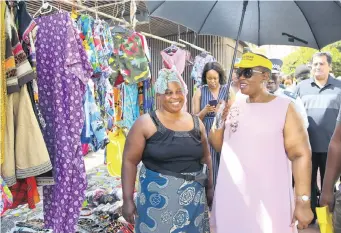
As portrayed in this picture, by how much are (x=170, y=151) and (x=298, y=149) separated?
2.75 ft

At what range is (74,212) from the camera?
2.50 meters

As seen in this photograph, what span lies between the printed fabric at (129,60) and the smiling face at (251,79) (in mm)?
1448

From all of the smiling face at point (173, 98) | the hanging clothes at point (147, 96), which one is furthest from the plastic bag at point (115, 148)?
the smiling face at point (173, 98)

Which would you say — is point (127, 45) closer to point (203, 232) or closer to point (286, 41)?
point (286, 41)

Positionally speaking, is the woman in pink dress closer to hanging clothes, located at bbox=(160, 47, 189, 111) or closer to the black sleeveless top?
the black sleeveless top

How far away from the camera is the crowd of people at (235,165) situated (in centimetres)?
232

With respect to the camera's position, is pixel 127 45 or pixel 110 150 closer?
pixel 127 45

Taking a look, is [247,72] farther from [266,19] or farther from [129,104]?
[129,104]

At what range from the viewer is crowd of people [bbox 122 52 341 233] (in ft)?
7.61

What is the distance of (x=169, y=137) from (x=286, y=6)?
1.30 meters

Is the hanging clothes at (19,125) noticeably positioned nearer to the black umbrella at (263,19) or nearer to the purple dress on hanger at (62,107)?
the purple dress on hanger at (62,107)

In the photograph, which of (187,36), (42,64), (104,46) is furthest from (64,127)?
(187,36)

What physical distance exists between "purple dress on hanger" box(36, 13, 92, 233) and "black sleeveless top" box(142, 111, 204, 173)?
0.50 m

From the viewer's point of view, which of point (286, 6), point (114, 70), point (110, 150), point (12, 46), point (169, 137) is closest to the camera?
point (12, 46)
